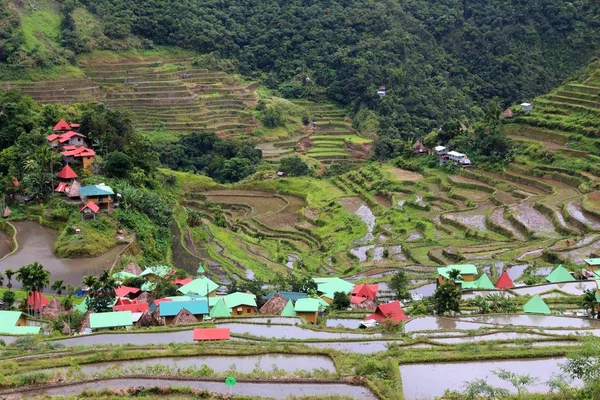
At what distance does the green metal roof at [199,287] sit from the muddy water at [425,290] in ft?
20.9

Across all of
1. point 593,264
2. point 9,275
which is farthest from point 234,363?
point 593,264

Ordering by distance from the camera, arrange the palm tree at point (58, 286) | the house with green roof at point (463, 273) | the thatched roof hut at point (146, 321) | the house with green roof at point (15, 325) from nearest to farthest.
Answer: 1. the house with green roof at point (15, 325)
2. the thatched roof hut at point (146, 321)
3. the palm tree at point (58, 286)
4. the house with green roof at point (463, 273)

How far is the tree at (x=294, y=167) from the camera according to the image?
154 ft

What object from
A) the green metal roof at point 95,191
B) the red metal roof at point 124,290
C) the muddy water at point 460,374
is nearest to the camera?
the muddy water at point 460,374

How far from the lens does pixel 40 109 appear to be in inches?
1319

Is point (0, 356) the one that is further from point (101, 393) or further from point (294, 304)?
point (294, 304)

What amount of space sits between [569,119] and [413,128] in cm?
1530

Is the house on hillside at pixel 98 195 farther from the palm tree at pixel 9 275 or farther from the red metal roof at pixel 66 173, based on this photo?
Answer: the palm tree at pixel 9 275

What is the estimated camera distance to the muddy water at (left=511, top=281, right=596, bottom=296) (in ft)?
74.1

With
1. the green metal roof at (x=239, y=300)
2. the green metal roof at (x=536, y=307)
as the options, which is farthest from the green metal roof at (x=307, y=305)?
the green metal roof at (x=536, y=307)

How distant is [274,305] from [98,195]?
9.77 metres

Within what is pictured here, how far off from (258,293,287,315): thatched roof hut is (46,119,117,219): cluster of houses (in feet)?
29.2

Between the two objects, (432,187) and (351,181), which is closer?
(432,187)

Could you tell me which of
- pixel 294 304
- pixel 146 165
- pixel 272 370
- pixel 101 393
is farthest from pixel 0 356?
pixel 146 165
